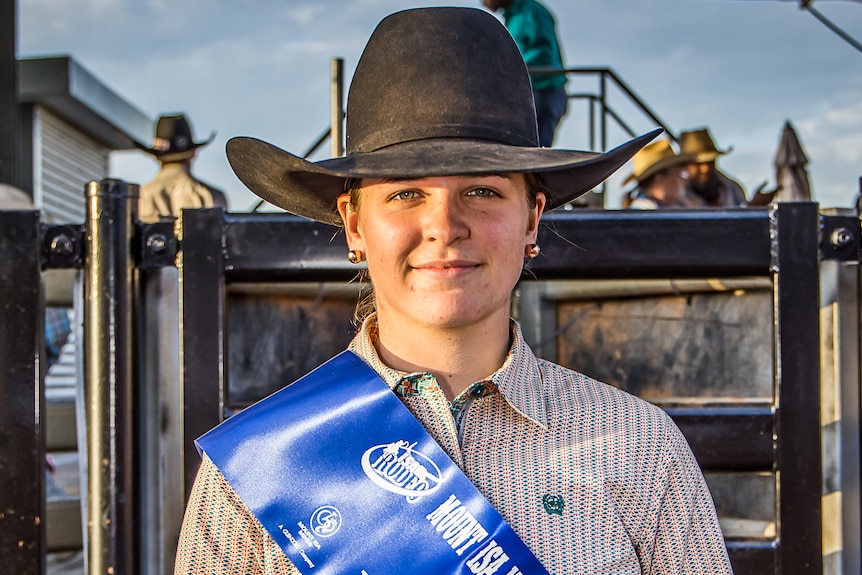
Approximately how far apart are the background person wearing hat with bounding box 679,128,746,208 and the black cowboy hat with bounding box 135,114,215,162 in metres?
3.90

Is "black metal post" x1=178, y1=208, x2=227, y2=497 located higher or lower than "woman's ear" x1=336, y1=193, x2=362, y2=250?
lower

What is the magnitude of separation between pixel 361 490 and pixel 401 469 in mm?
79

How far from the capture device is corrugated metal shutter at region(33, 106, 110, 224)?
13273mm

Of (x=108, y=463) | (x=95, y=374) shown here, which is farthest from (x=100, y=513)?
(x=95, y=374)

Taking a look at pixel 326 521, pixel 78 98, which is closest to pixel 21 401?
pixel 326 521

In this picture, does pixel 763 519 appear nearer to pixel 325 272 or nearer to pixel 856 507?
pixel 856 507

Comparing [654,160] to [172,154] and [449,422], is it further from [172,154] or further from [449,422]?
[449,422]

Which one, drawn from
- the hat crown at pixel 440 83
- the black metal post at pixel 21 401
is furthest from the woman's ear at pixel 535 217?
the black metal post at pixel 21 401

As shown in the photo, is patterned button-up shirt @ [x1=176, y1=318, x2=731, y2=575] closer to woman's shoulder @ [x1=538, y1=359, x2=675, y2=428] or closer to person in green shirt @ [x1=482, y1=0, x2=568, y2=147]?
woman's shoulder @ [x1=538, y1=359, x2=675, y2=428]

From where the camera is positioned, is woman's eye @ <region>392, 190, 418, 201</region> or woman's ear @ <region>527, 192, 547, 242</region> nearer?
woman's eye @ <region>392, 190, 418, 201</region>

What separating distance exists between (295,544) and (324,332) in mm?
1479

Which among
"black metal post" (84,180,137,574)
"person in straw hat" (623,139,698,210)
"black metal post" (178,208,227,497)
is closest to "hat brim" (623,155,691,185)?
"person in straw hat" (623,139,698,210)

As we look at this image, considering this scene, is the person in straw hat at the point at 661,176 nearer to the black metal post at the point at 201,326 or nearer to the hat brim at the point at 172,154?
the hat brim at the point at 172,154

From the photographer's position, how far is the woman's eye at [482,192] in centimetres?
161
